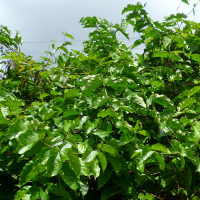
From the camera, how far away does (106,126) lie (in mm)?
1556

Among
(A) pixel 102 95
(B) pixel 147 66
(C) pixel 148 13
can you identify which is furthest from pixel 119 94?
(C) pixel 148 13

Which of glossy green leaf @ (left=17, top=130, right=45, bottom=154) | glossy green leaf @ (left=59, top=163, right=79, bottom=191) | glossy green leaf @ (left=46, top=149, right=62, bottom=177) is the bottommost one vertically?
glossy green leaf @ (left=59, top=163, right=79, bottom=191)

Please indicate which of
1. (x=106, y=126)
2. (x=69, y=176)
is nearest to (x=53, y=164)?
(x=69, y=176)

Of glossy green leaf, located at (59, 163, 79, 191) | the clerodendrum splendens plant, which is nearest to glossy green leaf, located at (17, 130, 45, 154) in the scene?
the clerodendrum splendens plant

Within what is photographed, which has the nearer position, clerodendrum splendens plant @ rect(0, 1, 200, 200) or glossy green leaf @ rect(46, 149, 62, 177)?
glossy green leaf @ rect(46, 149, 62, 177)

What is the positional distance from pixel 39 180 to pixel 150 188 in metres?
0.80

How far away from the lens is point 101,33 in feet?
7.84

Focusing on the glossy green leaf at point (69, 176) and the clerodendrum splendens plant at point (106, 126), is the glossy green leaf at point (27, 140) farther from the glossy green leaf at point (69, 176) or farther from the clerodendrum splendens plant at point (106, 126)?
the glossy green leaf at point (69, 176)

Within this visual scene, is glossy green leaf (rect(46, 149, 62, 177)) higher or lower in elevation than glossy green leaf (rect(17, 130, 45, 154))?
lower

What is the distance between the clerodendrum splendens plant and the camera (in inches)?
49.5

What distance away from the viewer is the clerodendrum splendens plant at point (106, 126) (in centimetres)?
126

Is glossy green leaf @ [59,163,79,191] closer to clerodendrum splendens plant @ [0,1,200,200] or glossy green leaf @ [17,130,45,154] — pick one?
clerodendrum splendens plant @ [0,1,200,200]

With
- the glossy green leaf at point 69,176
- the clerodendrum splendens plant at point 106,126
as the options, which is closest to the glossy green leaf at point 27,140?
the clerodendrum splendens plant at point 106,126

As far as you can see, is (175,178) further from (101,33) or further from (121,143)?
(101,33)
